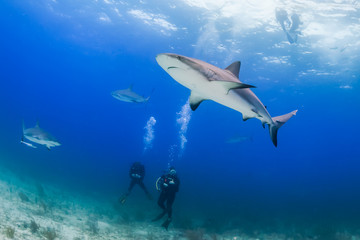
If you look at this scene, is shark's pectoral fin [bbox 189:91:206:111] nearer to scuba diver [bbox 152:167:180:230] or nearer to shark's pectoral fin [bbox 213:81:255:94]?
shark's pectoral fin [bbox 213:81:255:94]

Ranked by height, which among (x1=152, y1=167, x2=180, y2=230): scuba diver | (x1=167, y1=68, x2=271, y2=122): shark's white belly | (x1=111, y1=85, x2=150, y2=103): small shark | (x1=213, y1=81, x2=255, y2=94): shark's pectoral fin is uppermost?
(x1=111, y1=85, x2=150, y2=103): small shark

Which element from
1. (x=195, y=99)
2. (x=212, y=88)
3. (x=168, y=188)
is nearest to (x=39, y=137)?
(x=168, y=188)

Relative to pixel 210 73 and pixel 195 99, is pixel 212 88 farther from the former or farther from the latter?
pixel 195 99

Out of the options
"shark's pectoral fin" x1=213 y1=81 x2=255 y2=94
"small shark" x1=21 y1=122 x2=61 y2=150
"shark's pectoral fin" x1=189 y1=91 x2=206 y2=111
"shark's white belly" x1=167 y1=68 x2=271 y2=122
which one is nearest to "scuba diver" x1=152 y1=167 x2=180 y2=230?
"small shark" x1=21 y1=122 x2=61 y2=150

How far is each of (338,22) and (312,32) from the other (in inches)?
69.5

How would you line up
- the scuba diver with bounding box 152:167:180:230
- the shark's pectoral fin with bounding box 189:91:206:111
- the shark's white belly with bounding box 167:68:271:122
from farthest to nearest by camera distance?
1. the scuba diver with bounding box 152:167:180:230
2. the shark's pectoral fin with bounding box 189:91:206:111
3. the shark's white belly with bounding box 167:68:271:122

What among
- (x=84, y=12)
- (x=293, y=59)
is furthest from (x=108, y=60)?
(x=293, y=59)

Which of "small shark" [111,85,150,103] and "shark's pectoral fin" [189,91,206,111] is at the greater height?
"small shark" [111,85,150,103]

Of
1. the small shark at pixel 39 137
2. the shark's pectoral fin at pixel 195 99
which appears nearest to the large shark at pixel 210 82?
the shark's pectoral fin at pixel 195 99

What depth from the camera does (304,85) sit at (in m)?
28.0

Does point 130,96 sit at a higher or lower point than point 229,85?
higher

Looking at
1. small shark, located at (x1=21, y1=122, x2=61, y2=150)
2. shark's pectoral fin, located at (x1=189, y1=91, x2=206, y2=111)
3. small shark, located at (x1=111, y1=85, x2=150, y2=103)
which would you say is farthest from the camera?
small shark, located at (x1=111, y1=85, x2=150, y2=103)

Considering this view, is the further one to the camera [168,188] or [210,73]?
[168,188]

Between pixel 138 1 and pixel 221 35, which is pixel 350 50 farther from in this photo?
pixel 138 1
